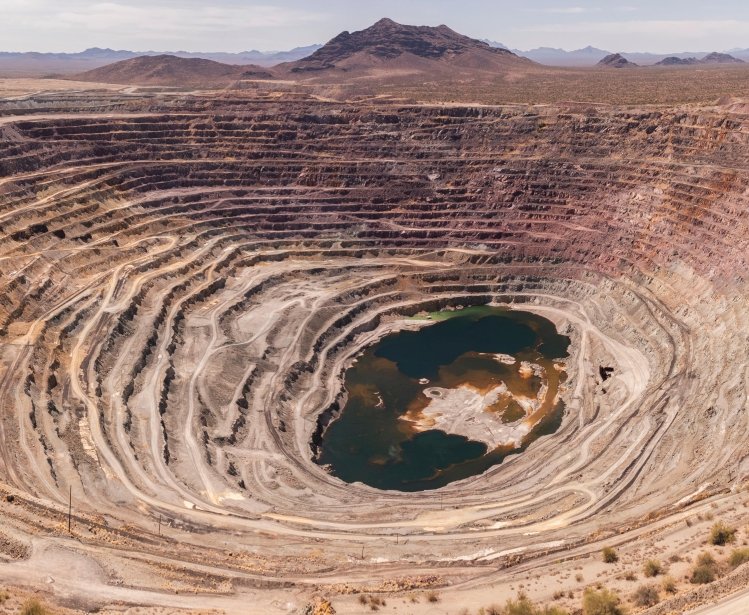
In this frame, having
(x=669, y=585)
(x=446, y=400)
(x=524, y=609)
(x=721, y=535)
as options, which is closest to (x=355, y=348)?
(x=446, y=400)

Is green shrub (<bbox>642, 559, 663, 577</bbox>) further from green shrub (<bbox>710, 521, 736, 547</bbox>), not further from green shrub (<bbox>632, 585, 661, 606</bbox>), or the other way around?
green shrub (<bbox>710, 521, 736, 547</bbox>)

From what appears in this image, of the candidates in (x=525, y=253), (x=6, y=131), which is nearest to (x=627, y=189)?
(x=525, y=253)

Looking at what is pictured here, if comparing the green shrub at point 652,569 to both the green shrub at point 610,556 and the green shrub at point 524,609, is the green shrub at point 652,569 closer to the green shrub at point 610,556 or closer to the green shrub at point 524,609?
the green shrub at point 610,556

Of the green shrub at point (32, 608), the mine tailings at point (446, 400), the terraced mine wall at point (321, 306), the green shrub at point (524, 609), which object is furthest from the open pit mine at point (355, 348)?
the green shrub at point (32, 608)

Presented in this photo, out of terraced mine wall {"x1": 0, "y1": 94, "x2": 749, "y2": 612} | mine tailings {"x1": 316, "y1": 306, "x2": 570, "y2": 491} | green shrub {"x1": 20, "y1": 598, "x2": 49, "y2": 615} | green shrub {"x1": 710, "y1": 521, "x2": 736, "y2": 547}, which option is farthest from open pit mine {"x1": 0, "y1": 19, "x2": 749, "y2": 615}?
green shrub {"x1": 20, "y1": 598, "x2": 49, "y2": 615}

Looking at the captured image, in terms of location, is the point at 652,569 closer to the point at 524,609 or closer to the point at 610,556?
the point at 610,556

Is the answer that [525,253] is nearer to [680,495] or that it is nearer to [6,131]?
[680,495]
